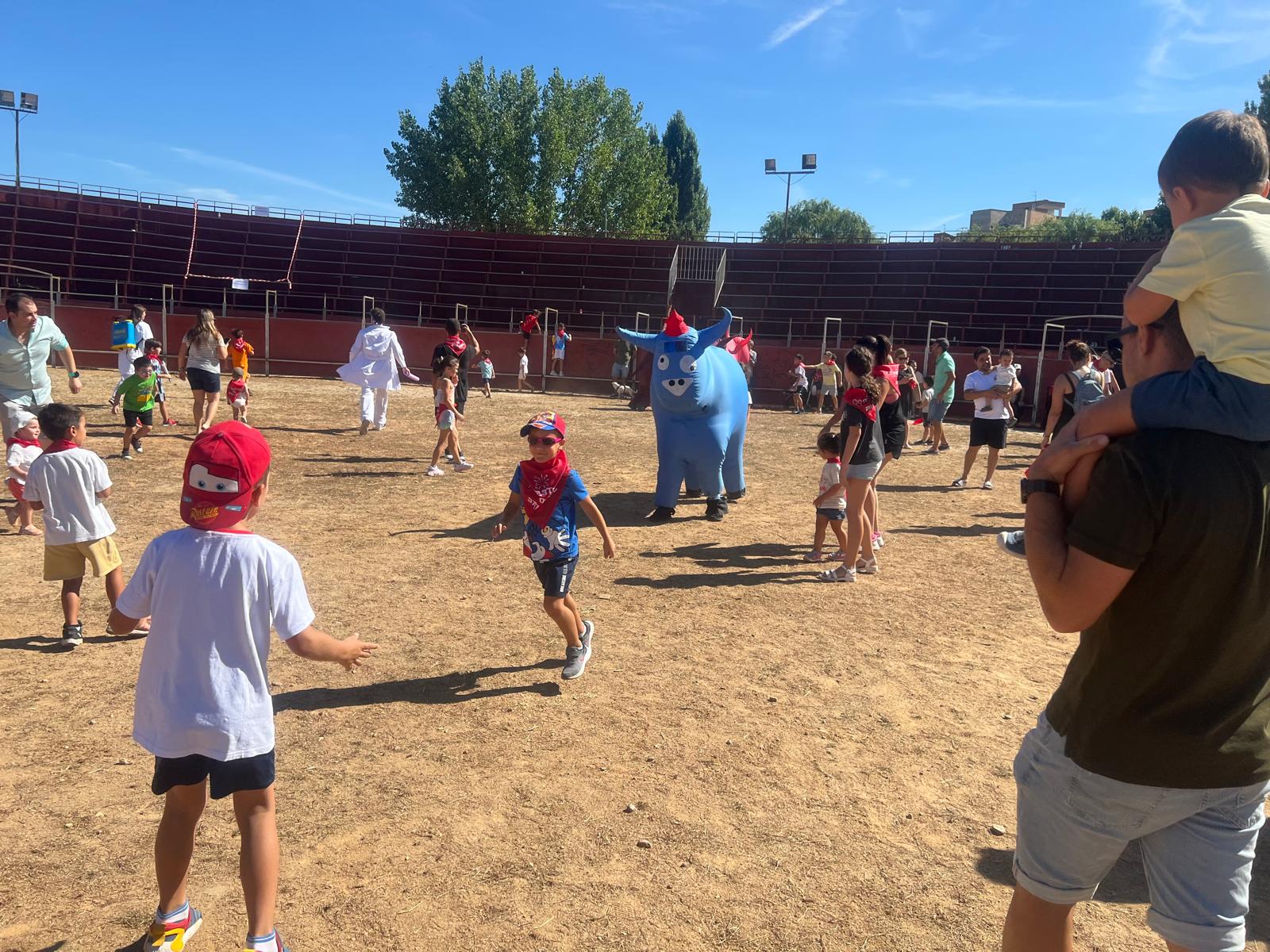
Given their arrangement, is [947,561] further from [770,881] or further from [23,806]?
[23,806]

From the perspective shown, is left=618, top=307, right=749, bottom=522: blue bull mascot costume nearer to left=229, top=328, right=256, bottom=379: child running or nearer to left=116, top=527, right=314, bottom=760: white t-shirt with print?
left=116, top=527, right=314, bottom=760: white t-shirt with print

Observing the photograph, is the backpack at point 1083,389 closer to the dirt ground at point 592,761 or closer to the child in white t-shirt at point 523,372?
the dirt ground at point 592,761

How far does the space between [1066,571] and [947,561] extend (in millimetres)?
6519

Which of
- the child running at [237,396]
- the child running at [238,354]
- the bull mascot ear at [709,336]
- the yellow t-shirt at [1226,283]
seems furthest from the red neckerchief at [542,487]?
the child running at [238,354]

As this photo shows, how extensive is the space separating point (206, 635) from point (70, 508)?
325 cm

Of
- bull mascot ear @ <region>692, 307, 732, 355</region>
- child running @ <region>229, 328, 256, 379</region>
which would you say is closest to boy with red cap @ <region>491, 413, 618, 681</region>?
bull mascot ear @ <region>692, 307, 732, 355</region>

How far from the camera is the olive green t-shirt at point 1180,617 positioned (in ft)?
5.50

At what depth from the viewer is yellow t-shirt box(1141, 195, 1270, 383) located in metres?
1.65

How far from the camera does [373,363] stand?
42.9ft

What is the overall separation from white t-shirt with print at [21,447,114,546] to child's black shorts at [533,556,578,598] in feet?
8.56

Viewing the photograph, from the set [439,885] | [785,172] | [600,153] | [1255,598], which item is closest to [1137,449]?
[1255,598]

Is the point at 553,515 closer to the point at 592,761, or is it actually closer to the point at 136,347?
the point at 592,761

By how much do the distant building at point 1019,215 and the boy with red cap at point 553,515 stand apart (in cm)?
7300

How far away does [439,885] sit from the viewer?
10.2ft
